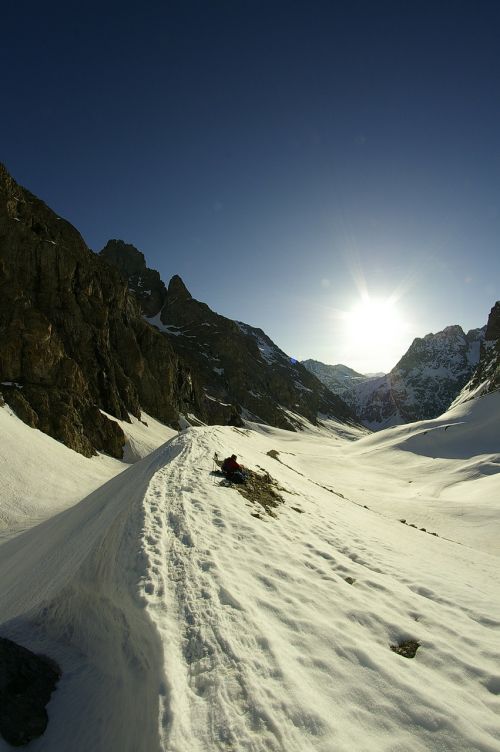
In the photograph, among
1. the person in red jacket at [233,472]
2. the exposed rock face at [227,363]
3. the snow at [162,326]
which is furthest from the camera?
the snow at [162,326]

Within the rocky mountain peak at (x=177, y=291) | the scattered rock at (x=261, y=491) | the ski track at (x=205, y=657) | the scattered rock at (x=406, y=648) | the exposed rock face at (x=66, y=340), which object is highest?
the rocky mountain peak at (x=177, y=291)

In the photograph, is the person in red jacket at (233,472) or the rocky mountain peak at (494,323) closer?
the person in red jacket at (233,472)

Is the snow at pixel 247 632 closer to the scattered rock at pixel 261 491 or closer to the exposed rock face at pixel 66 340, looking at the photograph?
the scattered rock at pixel 261 491

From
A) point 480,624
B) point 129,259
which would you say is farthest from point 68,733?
point 129,259

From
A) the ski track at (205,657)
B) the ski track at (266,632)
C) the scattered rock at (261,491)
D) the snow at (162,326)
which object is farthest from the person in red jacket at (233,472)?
the snow at (162,326)

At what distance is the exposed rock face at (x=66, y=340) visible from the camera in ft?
94.3

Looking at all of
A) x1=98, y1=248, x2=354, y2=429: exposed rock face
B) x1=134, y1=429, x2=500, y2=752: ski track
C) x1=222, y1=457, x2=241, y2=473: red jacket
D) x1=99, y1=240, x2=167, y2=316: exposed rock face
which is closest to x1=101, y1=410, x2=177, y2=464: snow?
x1=222, y1=457, x2=241, y2=473: red jacket

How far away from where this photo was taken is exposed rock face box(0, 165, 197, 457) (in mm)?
28750

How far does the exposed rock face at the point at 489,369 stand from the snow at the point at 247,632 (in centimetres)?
7011

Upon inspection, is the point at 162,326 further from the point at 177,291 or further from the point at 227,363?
the point at 227,363

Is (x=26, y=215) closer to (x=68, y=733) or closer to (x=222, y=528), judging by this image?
(x=222, y=528)

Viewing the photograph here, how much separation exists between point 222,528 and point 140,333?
59.3m

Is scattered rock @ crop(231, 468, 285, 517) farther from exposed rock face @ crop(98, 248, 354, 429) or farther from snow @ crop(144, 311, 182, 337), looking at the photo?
snow @ crop(144, 311, 182, 337)

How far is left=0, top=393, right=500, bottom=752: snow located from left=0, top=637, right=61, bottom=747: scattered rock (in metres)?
0.12
